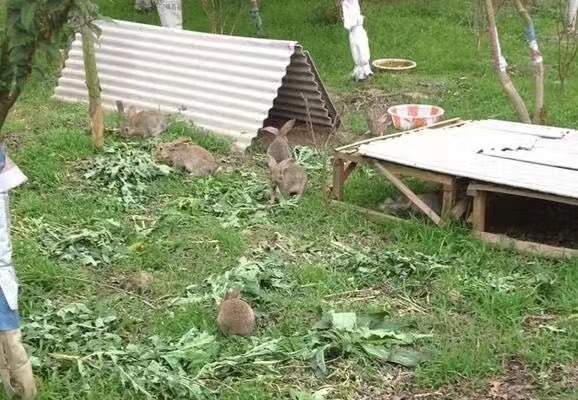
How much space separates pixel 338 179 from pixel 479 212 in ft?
4.06

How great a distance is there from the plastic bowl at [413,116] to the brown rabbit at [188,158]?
2054 millimetres

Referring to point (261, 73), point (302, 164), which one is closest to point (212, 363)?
point (302, 164)

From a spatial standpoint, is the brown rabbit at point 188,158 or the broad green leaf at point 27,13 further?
the brown rabbit at point 188,158

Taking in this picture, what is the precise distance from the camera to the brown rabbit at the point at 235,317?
15.0 ft

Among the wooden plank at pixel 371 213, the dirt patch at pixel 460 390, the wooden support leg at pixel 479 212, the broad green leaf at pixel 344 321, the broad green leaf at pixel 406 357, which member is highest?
the wooden support leg at pixel 479 212

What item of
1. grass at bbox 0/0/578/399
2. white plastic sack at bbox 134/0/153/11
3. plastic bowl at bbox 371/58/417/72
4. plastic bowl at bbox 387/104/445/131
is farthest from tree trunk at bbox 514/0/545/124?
white plastic sack at bbox 134/0/153/11

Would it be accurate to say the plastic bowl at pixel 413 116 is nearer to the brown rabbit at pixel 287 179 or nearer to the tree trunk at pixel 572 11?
the brown rabbit at pixel 287 179

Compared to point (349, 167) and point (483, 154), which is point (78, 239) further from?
point (483, 154)

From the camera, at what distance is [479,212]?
5.86 metres

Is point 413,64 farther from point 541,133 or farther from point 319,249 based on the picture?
point 319,249

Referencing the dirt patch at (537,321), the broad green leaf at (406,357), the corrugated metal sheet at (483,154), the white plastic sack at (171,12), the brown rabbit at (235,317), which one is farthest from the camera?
the white plastic sack at (171,12)

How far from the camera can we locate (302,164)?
7.60 m

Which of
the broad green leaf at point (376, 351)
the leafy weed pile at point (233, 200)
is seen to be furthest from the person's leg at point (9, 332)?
the leafy weed pile at point (233, 200)

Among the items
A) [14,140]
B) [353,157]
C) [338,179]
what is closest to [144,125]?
[14,140]
